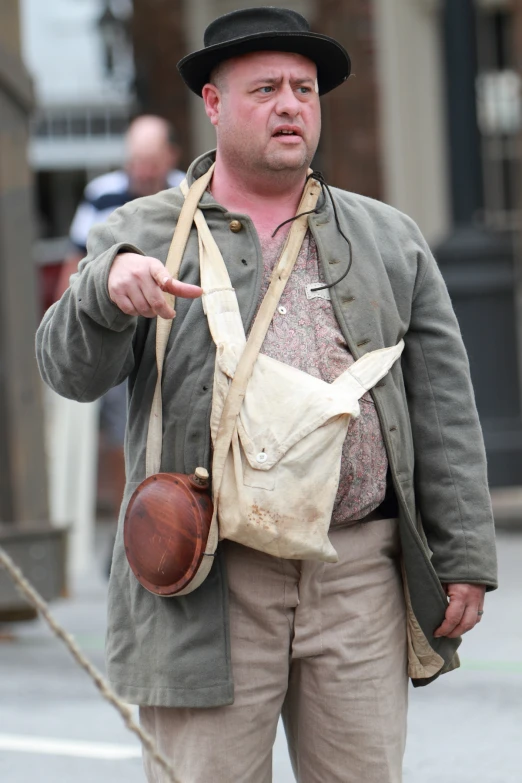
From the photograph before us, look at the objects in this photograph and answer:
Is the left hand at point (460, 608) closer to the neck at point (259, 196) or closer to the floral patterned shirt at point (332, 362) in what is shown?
the floral patterned shirt at point (332, 362)

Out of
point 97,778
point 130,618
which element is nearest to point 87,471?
point 97,778

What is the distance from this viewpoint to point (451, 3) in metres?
9.91

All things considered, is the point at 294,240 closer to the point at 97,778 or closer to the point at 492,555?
the point at 492,555

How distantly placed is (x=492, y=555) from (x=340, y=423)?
0.53 meters

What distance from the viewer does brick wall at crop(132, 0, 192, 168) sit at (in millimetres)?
13969

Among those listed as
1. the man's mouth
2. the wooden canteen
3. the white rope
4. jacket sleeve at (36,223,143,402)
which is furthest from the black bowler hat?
the white rope

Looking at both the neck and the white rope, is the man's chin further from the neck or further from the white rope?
the white rope

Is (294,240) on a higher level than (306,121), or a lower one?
lower

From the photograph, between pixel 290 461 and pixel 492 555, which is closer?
pixel 290 461

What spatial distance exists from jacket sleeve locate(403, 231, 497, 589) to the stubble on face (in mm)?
405

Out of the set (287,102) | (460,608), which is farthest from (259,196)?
(460,608)

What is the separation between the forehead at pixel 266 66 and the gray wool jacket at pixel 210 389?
0.85ft

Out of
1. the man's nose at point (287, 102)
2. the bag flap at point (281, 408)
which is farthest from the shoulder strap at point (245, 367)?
the man's nose at point (287, 102)

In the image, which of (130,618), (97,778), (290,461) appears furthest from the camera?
(97,778)
